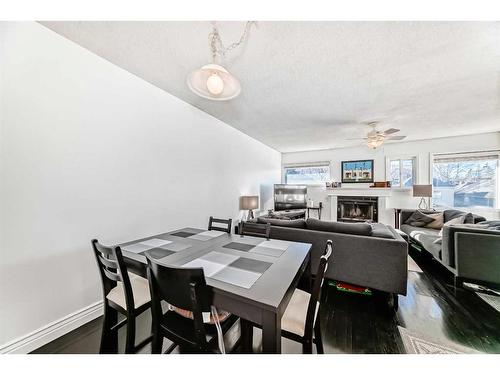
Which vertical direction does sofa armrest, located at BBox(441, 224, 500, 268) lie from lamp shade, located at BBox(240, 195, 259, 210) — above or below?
below

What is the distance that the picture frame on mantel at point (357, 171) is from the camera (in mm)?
5301

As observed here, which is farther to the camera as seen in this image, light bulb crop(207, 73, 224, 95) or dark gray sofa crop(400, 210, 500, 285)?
dark gray sofa crop(400, 210, 500, 285)

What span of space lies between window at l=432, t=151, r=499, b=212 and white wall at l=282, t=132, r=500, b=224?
0.61 ft

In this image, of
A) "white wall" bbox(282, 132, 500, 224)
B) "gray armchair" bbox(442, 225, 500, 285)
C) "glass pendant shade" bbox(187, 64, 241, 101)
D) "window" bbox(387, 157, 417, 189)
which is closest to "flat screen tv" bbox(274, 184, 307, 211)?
"white wall" bbox(282, 132, 500, 224)

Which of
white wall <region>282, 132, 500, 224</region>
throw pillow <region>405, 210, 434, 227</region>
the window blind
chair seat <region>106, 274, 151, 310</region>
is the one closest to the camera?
chair seat <region>106, 274, 151, 310</region>

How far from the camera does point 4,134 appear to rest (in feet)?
4.13

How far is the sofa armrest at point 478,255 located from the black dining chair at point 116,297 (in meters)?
3.36

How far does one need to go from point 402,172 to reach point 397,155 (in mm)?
482

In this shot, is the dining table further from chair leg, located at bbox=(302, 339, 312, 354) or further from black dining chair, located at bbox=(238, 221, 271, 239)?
chair leg, located at bbox=(302, 339, 312, 354)

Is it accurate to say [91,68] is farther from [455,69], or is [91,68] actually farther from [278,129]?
[455,69]

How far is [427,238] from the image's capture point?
9.75ft

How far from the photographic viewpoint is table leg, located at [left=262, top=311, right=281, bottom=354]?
825mm
